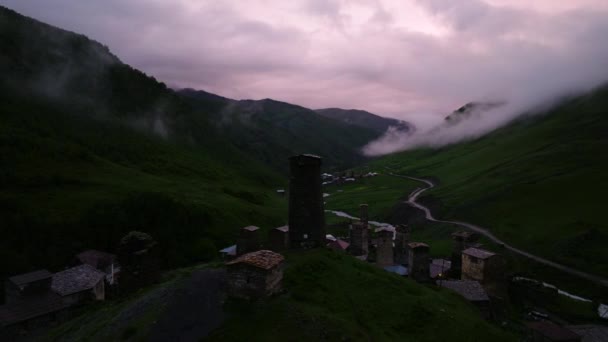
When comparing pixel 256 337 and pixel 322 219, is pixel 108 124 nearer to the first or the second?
pixel 322 219

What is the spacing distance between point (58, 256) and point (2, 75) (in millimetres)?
96962

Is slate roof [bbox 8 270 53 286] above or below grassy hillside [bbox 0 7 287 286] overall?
below

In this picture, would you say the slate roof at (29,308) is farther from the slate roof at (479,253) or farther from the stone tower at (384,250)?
the slate roof at (479,253)

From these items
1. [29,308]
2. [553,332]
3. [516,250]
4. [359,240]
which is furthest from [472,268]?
[29,308]

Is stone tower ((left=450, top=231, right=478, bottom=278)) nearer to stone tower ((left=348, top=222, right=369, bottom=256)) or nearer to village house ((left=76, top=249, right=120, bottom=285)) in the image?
stone tower ((left=348, top=222, right=369, bottom=256))

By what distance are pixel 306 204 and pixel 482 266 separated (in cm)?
2244

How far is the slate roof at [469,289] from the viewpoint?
125ft

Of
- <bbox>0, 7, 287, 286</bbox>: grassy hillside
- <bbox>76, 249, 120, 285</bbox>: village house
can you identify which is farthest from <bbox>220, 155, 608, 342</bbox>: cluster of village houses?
<bbox>0, 7, 287, 286</bbox>: grassy hillside

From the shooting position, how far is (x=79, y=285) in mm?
41719

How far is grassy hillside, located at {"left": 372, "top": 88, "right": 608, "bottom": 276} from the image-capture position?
6800cm

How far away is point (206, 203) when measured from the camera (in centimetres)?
8594

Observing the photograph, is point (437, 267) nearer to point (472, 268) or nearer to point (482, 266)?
point (472, 268)

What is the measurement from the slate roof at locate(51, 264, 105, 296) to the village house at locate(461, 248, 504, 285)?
38890 mm

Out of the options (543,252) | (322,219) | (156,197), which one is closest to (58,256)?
(156,197)
